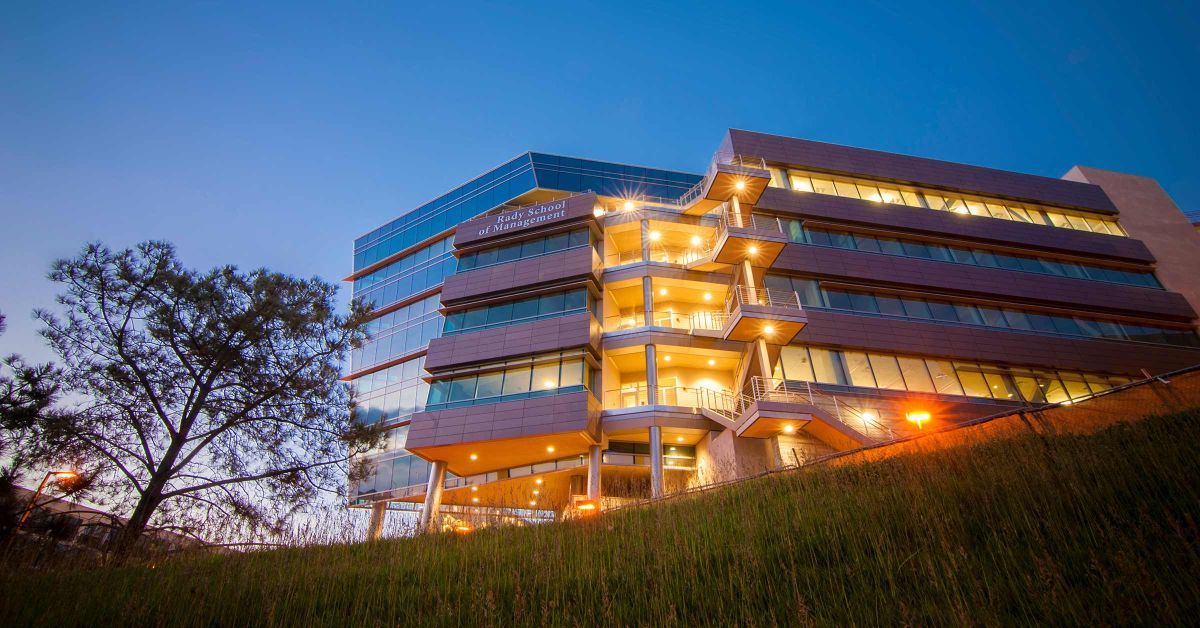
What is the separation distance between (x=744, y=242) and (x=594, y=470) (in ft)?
43.7

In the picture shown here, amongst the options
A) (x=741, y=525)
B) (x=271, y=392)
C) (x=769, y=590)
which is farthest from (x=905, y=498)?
(x=271, y=392)

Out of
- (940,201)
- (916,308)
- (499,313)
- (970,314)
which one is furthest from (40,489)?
(940,201)

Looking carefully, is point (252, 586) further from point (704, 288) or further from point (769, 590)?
point (704, 288)

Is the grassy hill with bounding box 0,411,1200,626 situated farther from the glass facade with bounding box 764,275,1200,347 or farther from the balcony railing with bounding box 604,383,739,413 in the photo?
the glass facade with bounding box 764,275,1200,347

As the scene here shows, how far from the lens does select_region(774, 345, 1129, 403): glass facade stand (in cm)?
2572

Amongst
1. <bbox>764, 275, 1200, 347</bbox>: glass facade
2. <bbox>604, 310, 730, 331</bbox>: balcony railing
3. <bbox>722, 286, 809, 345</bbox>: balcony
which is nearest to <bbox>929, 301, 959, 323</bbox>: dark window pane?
<bbox>764, 275, 1200, 347</bbox>: glass facade

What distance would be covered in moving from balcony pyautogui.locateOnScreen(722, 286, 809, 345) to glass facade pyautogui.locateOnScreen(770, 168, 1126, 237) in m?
10.2

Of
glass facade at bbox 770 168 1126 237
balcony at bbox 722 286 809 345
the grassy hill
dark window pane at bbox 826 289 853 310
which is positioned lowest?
the grassy hill

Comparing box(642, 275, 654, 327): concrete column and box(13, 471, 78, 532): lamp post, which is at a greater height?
box(642, 275, 654, 327): concrete column

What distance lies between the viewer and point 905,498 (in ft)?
22.7

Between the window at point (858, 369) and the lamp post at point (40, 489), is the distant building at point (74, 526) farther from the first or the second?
the window at point (858, 369)

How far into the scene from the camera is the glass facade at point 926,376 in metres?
25.7

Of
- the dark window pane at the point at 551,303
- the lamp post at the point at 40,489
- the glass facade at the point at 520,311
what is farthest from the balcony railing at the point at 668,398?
the lamp post at the point at 40,489

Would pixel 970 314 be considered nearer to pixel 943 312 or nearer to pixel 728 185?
pixel 943 312
